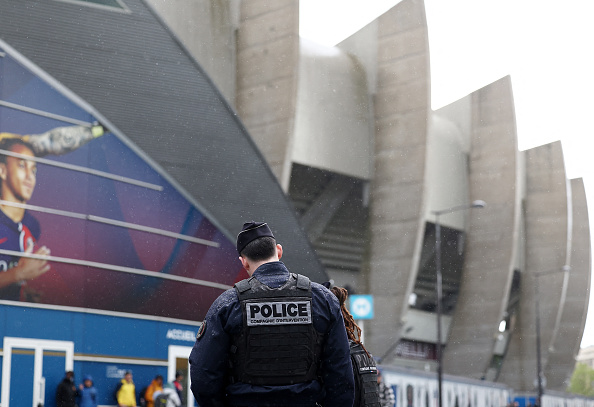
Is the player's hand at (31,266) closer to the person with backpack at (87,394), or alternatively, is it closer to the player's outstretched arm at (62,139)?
the player's outstretched arm at (62,139)

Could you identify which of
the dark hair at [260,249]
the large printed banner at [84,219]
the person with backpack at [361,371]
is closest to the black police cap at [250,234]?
the dark hair at [260,249]

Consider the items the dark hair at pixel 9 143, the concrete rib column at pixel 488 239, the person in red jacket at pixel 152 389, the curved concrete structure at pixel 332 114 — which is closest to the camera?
the dark hair at pixel 9 143

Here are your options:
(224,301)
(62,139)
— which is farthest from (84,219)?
(224,301)

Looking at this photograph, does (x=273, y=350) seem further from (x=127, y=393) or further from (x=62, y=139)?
(x=62, y=139)

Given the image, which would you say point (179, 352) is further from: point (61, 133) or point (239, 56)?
point (239, 56)

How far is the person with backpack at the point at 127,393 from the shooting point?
20859 mm

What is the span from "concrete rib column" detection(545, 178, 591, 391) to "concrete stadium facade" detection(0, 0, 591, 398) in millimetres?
7815

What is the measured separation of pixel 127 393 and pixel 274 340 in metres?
17.7

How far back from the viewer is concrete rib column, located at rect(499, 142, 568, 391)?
59.5m

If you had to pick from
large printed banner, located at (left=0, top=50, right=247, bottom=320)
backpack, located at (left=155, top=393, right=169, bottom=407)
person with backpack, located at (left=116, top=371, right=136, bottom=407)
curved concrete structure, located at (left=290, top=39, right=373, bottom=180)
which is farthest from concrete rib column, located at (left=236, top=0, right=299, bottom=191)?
backpack, located at (left=155, top=393, right=169, bottom=407)

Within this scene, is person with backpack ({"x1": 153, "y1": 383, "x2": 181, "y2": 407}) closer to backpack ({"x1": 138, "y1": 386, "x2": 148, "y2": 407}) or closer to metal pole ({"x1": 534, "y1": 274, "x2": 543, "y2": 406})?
backpack ({"x1": 138, "y1": 386, "x2": 148, "y2": 407})

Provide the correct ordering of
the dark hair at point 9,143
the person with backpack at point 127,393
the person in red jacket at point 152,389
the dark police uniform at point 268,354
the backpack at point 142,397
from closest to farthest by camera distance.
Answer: the dark police uniform at point 268,354, the dark hair at point 9,143, the person with backpack at point 127,393, the person in red jacket at point 152,389, the backpack at point 142,397

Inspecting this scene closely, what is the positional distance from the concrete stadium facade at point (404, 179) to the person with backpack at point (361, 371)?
2697cm

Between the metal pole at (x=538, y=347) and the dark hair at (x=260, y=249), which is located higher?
the metal pole at (x=538, y=347)
